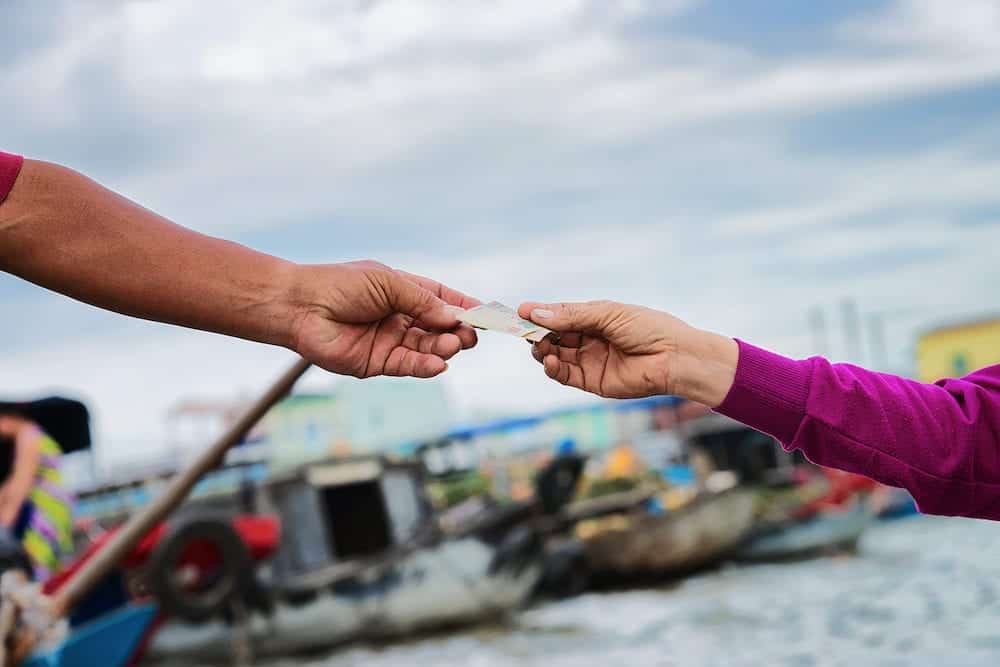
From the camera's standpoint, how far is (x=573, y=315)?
1635mm

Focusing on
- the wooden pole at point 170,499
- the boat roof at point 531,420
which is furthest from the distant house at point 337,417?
the wooden pole at point 170,499

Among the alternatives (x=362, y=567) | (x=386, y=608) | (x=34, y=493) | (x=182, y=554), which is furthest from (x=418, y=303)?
(x=386, y=608)

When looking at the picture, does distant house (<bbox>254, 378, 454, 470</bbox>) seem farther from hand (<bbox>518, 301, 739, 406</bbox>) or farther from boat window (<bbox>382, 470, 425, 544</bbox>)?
hand (<bbox>518, 301, 739, 406</bbox>)

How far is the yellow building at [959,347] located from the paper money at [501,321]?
2137 centimetres

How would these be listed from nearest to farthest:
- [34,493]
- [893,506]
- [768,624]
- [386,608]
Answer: [34,493]
[768,624]
[386,608]
[893,506]

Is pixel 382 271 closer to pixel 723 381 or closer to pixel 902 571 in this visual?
pixel 723 381

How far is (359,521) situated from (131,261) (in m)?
10.8

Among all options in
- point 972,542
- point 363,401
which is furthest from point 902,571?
point 363,401

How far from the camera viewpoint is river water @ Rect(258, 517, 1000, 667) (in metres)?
10.2

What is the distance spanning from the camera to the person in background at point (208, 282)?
1.40 meters

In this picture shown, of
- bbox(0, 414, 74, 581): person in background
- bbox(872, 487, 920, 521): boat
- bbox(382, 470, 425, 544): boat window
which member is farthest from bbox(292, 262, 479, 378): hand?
bbox(872, 487, 920, 521): boat

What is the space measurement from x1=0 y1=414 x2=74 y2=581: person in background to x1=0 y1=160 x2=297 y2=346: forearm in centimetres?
580

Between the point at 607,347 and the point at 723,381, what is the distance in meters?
0.20

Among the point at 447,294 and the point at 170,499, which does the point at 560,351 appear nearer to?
the point at 447,294
